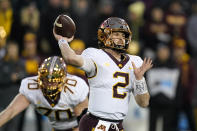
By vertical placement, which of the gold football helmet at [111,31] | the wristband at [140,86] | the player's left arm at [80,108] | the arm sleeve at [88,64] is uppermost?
the gold football helmet at [111,31]

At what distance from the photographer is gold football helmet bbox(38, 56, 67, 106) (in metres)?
5.82

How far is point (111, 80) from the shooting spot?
5.05m

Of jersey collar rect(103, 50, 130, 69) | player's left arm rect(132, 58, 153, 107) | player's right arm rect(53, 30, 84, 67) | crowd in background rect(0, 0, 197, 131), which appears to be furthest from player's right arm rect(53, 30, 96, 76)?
crowd in background rect(0, 0, 197, 131)

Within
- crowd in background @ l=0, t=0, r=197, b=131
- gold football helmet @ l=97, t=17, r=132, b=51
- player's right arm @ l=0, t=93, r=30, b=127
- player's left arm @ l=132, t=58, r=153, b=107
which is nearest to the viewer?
player's left arm @ l=132, t=58, r=153, b=107

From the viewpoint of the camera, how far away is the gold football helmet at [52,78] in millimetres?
5824

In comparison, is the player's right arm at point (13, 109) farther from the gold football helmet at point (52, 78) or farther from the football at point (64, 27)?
the football at point (64, 27)

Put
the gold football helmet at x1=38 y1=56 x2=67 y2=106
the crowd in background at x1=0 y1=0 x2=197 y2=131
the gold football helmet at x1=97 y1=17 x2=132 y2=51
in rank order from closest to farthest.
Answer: the gold football helmet at x1=97 y1=17 x2=132 y2=51
the gold football helmet at x1=38 y1=56 x2=67 y2=106
the crowd in background at x1=0 y1=0 x2=197 y2=131

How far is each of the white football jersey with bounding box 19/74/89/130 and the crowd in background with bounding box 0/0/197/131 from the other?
2251 mm

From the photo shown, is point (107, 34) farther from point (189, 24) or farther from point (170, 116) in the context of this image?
point (189, 24)

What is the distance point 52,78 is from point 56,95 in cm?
25

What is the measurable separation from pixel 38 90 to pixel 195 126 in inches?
151

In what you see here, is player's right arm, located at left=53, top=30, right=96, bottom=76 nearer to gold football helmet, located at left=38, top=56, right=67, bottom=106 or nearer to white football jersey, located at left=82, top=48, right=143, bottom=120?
white football jersey, located at left=82, top=48, right=143, bottom=120

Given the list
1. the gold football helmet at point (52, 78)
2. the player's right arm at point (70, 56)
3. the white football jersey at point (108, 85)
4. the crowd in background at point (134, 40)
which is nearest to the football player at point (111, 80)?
the white football jersey at point (108, 85)

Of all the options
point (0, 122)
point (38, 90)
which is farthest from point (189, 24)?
point (0, 122)
